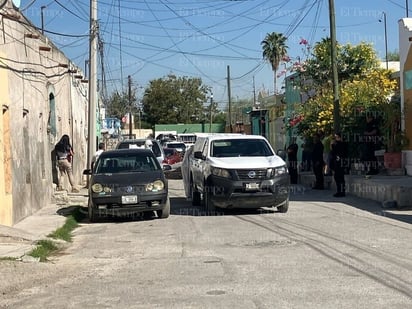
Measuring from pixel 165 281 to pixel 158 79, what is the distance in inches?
3334

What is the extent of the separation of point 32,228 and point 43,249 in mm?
2724

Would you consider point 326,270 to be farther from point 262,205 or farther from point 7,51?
point 7,51

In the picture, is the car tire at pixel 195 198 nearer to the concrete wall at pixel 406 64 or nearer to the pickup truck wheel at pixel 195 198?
the pickup truck wheel at pixel 195 198

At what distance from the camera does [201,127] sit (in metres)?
84.9

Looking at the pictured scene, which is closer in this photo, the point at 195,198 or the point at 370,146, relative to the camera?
the point at 195,198

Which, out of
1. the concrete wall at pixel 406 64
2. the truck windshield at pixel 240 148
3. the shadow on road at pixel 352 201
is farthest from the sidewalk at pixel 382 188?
the truck windshield at pixel 240 148

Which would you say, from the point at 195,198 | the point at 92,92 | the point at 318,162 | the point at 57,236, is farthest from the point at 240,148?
the point at 92,92

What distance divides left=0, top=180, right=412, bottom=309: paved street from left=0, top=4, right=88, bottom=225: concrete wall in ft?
5.93

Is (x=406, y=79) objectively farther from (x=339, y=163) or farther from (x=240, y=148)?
(x=240, y=148)

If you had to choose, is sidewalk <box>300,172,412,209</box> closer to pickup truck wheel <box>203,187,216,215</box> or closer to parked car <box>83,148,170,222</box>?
pickup truck wheel <box>203,187,216,215</box>

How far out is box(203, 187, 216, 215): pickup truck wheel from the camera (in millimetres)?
14977

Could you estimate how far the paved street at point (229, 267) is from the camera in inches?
276

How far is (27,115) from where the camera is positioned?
15680 mm

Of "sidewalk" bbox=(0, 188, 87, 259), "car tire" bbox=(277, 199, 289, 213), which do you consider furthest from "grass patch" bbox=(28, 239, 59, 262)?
"car tire" bbox=(277, 199, 289, 213)
